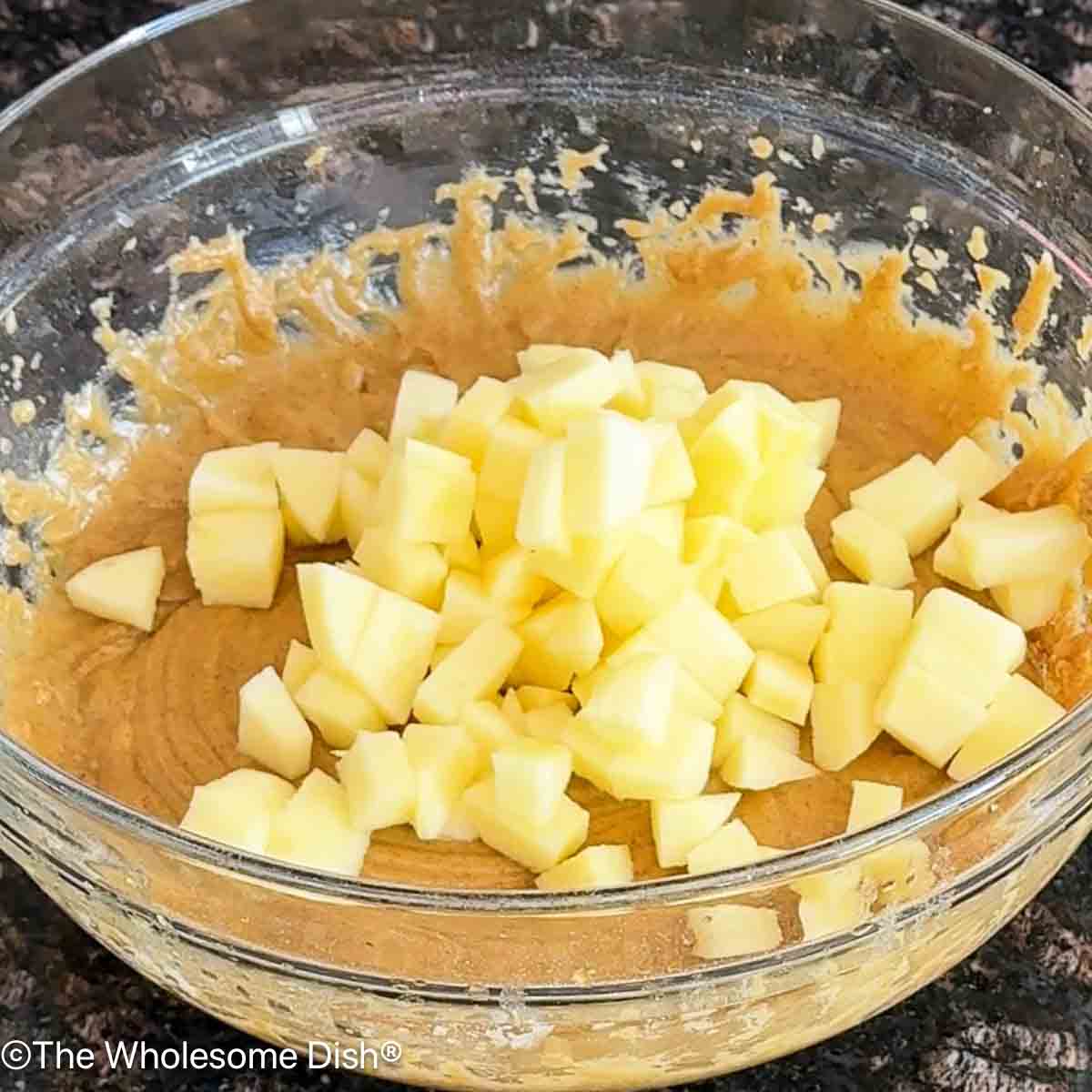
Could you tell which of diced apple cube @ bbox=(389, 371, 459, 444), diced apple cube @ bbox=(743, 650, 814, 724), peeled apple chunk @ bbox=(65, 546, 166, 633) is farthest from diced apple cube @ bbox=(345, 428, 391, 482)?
diced apple cube @ bbox=(743, 650, 814, 724)

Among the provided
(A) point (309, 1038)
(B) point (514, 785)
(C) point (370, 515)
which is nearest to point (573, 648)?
(B) point (514, 785)

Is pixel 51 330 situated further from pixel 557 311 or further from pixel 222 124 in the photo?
pixel 557 311

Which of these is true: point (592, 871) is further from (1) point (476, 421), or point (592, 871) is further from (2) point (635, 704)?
(1) point (476, 421)

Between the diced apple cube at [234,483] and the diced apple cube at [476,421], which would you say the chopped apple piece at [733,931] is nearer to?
the diced apple cube at [476,421]

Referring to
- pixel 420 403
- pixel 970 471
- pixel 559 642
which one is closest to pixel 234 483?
pixel 420 403

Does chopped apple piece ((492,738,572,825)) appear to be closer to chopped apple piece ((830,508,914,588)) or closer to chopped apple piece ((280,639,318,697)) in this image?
chopped apple piece ((280,639,318,697))
